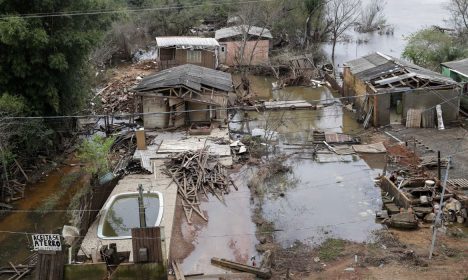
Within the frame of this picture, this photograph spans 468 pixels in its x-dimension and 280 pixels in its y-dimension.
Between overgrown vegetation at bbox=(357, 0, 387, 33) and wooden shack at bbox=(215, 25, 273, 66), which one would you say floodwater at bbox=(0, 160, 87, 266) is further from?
overgrown vegetation at bbox=(357, 0, 387, 33)

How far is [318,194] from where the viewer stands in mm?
19406

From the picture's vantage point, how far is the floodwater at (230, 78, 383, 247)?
16734mm

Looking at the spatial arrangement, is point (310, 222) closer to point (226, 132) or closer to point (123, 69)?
point (226, 132)

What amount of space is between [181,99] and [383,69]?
1204cm

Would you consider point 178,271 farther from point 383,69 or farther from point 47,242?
point 383,69

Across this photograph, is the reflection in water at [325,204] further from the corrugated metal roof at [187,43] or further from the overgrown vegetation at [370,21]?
the overgrown vegetation at [370,21]

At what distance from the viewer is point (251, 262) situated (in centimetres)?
1495

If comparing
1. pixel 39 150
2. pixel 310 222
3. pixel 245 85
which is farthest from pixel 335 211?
pixel 245 85

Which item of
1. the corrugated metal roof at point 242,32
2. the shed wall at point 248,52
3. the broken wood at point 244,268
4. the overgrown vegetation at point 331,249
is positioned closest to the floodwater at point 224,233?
the broken wood at point 244,268

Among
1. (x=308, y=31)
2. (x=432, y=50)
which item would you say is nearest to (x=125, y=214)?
(x=432, y=50)

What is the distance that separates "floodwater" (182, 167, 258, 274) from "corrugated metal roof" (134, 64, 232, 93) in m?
7.58

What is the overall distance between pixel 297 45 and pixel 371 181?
85.5 feet

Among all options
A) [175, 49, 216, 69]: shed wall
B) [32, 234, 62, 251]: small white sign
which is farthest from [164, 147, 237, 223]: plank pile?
[175, 49, 216, 69]: shed wall

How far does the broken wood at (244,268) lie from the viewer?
13922mm
